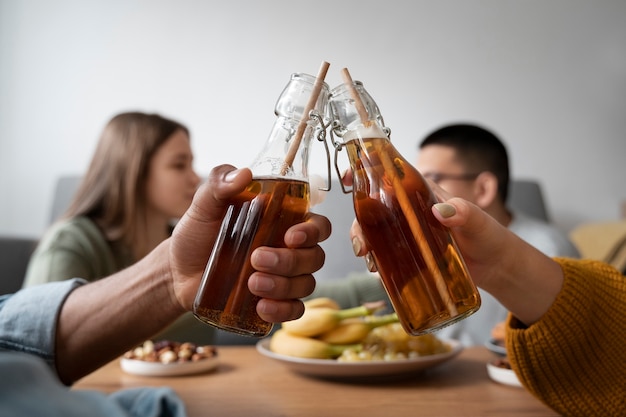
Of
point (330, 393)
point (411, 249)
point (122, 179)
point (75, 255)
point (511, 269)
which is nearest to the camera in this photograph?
point (411, 249)

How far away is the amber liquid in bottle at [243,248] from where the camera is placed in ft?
1.71

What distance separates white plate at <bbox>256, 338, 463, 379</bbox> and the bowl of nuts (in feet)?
0.37

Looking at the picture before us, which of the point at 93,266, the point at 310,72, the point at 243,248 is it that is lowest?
the point at 93,266

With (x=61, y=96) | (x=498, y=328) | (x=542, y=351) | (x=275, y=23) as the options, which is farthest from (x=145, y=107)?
(x=542, y=351)

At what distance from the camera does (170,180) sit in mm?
→ 1968

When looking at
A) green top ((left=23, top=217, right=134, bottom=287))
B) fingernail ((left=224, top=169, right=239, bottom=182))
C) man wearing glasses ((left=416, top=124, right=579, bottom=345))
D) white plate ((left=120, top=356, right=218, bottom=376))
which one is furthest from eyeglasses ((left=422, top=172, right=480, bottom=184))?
fingernail ((left=224, top=169, right=239, bottom=182))

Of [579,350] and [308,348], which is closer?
[579,350]

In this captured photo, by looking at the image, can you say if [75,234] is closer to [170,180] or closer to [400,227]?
[170,180]

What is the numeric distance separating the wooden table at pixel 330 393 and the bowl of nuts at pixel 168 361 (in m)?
0.01

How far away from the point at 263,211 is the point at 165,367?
0.49 m

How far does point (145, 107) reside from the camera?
2.77 m

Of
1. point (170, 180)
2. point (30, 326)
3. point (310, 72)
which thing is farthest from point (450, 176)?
point (30, 326)

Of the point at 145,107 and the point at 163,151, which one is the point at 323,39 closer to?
the point at 145,107

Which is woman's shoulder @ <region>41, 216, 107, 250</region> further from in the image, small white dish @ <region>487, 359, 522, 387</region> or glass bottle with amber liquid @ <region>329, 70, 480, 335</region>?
glass bottle with amber liquid @ <region>329, 70, 480, 335</region>
